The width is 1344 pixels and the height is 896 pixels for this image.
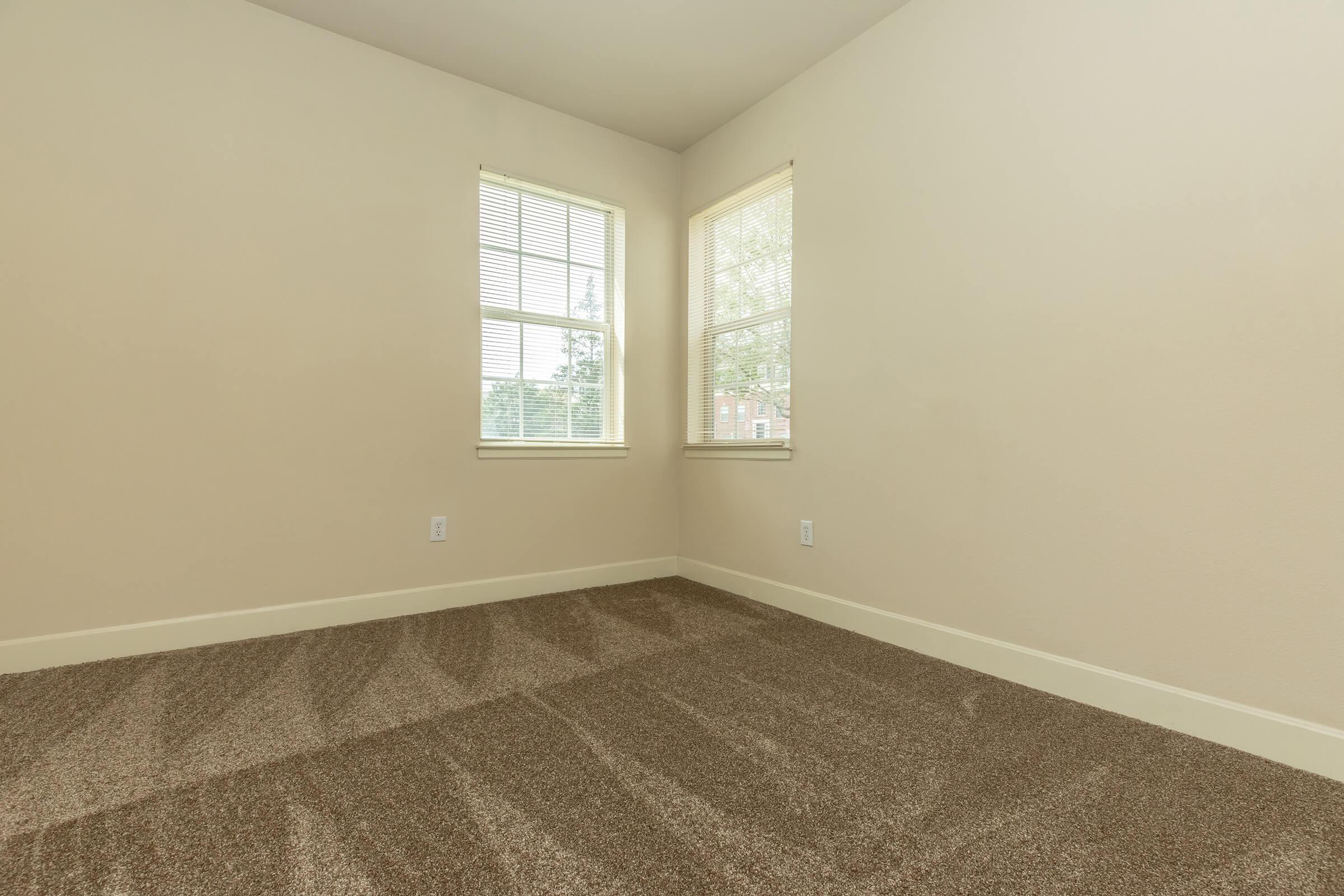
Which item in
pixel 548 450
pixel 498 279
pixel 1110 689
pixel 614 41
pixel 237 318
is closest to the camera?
pixel 1110 689

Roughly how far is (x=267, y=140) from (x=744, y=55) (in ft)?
6.86

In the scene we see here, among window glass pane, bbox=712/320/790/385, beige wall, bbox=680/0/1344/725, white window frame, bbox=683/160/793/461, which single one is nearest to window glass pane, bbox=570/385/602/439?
white window frame, bbox=683/160/793/461

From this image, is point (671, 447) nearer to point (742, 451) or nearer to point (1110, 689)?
point (742, 451)

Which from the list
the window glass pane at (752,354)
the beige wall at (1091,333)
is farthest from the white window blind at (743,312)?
the beige wall at (1091,333)

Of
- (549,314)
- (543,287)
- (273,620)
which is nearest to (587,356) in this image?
(549,314)

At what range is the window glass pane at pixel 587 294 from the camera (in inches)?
133

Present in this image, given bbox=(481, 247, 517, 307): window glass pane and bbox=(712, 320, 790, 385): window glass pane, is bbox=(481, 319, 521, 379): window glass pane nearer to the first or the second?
bbox=(481, 247, 517, 307): window glass pane

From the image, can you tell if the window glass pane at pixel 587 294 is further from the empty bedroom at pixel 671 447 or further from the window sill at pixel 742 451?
the window sill at pixel 742 451

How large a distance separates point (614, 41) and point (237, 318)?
6.52 feet

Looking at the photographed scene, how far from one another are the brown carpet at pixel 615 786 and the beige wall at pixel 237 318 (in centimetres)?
52

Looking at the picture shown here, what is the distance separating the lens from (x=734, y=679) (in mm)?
2045

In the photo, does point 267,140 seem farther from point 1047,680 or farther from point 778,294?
point 1047,680

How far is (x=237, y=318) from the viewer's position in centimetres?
245

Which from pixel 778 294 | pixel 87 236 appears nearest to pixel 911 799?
pixel 778 294
